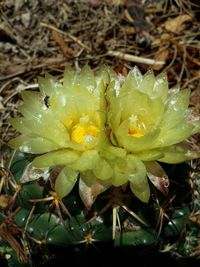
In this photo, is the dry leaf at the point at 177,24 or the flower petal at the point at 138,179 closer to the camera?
the flower petal at the point at 138,179

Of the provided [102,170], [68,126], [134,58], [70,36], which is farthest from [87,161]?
[70,36]

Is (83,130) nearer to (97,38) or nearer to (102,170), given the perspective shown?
(102,170)

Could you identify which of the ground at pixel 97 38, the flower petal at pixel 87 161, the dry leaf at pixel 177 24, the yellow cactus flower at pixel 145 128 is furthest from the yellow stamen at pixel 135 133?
the dry leaf at pixel 177 24

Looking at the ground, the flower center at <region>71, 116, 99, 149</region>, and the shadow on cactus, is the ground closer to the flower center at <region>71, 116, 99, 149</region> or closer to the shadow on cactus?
the shadow on cactus

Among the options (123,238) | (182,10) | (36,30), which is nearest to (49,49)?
(36,30)

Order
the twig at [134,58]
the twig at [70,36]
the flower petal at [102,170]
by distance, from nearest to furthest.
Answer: the flower petal at [102,170] < the twig at [134,58] < the twig at [70,36]

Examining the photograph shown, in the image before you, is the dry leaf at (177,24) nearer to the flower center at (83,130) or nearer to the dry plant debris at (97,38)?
the dry plant debris at (97,38)
